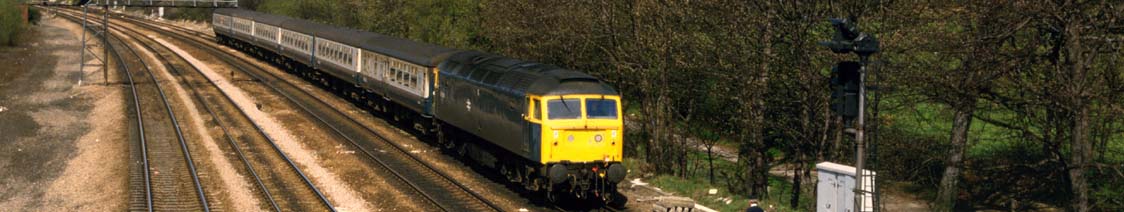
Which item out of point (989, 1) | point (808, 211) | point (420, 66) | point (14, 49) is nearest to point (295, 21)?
point (420, 66)

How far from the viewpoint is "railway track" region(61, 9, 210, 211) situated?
22.3m

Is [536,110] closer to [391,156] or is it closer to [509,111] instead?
[509,111]

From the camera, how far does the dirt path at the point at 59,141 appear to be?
23.6 m

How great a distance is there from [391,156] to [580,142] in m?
8.68

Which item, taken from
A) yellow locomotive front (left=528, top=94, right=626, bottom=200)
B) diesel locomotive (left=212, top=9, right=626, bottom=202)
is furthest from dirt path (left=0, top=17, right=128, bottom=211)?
yellow locomotive front (left=528, top=94, right=626, bottom=200)

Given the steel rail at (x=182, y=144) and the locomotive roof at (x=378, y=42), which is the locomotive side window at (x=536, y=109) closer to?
the steel rail at (x=182, y=144)

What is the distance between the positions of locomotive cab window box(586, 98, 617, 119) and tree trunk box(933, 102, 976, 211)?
6.40m

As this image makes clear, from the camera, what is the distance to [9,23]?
72938 millimetres

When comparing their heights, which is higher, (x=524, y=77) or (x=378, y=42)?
(x=378, y=42)

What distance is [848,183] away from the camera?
640 inches

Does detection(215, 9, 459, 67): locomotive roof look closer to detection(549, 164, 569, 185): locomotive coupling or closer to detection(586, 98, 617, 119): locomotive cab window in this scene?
detection(586, 98, 617, 119): locomotive cab window

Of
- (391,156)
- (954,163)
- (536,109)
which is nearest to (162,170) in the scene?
(391,156)

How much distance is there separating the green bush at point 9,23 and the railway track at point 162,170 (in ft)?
118

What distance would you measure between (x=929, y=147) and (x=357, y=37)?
20.4 meters
